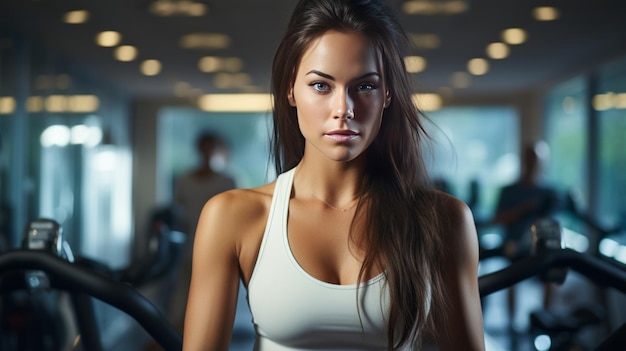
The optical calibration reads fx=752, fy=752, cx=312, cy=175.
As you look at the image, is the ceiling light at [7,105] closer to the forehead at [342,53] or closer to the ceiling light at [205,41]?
the ceiling light at [205,41]

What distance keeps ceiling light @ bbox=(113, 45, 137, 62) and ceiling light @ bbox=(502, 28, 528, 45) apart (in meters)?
3.11

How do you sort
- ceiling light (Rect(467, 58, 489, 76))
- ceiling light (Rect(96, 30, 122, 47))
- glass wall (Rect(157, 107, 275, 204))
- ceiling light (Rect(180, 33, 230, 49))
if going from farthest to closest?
glass wall (Rect(157, 107, 275, 204)), ceiling light (Rect(467, 58, 489, 76)), ceiling light (Rect(180, 33, 230, 49)), ceiling light (Rect(96, 30, 122, 47))

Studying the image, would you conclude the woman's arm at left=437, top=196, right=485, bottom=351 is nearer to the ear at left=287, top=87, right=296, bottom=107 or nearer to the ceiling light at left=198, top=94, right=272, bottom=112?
the ear at left=287, top=87, right=296, bottom=107

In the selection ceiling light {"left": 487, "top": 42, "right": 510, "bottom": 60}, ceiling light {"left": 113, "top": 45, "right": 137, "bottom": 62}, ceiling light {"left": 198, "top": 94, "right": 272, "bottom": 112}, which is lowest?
ceiling light {"left": 198, "top": 94, "right": 272, "bottom": 112}

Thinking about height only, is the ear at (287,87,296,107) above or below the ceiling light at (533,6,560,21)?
below

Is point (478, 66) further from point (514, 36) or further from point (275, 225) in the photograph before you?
point (275, 225)

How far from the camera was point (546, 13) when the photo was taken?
16.6 ft

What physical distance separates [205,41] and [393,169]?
525 cm

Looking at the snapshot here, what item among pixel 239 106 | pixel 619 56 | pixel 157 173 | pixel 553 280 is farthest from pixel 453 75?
pixel 553 280

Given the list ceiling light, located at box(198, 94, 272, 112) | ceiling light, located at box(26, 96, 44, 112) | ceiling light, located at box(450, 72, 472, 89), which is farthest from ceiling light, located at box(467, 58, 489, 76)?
ceiling light, located at box(26, 96, 44, 112)

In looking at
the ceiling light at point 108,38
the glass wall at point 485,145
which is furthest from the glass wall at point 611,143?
the ceiling light at point 108,38

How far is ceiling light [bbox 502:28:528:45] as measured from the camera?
574cm

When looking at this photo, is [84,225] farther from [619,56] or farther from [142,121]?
[619,56]

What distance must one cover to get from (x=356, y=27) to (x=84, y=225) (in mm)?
6464
